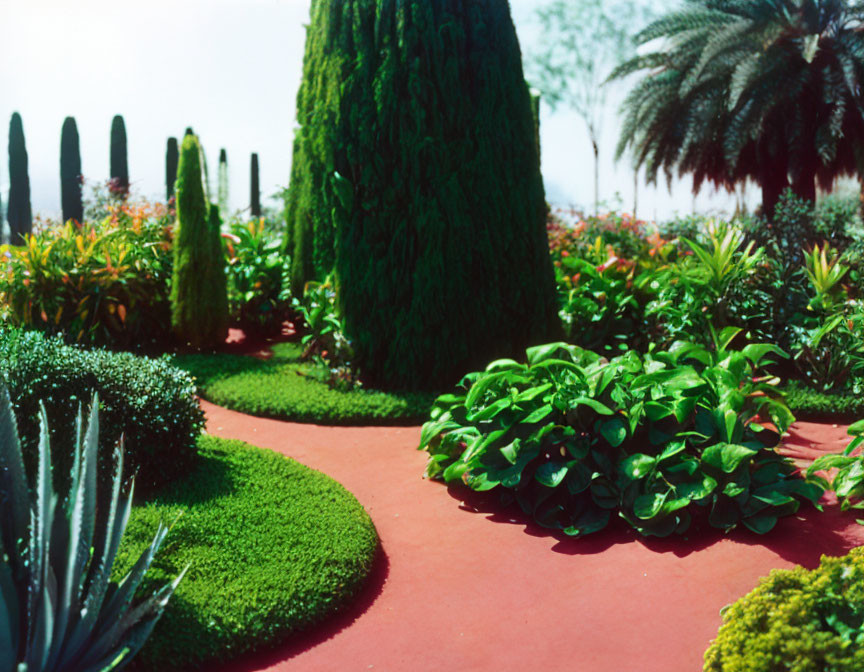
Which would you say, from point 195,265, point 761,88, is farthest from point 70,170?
point 761,88

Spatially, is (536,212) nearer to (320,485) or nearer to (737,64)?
(320,485)

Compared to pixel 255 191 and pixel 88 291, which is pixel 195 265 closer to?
pixel 88 291

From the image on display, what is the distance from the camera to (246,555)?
3.87 m

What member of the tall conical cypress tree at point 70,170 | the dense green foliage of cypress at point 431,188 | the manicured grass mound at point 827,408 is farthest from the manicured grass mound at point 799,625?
the tall conical cypress tree at point 70,170

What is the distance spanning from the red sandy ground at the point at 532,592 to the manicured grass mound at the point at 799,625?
50cm

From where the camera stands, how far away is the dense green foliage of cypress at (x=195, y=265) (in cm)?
912

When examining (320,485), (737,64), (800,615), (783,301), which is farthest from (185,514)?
(737,64)

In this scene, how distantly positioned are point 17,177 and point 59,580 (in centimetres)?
1463

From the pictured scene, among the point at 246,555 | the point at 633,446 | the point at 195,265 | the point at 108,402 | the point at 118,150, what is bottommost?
the point at 246,555

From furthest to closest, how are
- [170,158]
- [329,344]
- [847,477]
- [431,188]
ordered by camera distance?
[170,158]
[329,344]
[431,188]
[847,477]

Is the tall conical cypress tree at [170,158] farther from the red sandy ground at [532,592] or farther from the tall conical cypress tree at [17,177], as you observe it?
the red sandy ground at [532,592]

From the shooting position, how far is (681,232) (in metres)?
15.5

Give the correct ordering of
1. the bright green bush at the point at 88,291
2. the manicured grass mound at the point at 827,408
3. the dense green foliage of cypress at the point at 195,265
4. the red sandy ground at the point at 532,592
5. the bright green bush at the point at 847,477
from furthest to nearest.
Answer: the dense green foliage of cypress at the point at 195,265
the bright green bush at the point at 88,291
the manicured grass mound at the point at 827,408
the bright green bush at the point at 847,477
the red sandy ground at the point at 532,592

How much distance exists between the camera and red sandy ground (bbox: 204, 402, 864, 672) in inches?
127
